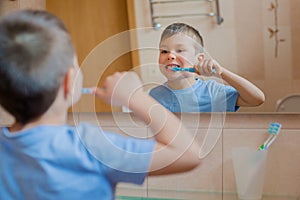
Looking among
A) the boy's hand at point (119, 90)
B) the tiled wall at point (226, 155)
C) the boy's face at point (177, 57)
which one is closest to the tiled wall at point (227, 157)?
the tiled wall at point (226, 155)

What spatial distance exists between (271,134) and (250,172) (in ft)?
0.39

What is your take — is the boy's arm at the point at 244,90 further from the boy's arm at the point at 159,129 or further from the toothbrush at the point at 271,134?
the boy's arm at the point at 159,129

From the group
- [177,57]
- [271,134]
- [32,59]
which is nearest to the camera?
[32,59]

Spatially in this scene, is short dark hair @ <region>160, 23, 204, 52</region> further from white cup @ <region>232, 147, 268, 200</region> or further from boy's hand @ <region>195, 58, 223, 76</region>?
white cup @ <region>232, 147, 268, 200</region>

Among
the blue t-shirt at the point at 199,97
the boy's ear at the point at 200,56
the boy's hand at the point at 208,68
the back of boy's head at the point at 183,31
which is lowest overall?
the blue t-shirt at the point at 199,97

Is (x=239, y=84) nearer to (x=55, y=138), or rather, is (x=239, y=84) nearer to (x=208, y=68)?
(x=208, y=68)

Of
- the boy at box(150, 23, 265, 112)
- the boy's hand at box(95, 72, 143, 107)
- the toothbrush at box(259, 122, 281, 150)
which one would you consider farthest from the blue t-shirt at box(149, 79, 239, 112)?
the boy's hand at box(95, 72, 143, 107)

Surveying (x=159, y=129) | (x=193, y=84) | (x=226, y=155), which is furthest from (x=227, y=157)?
(x=159, y=129)

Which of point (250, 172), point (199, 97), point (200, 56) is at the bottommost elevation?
point (250, 172)

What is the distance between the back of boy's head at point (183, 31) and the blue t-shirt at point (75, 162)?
2.12 feet

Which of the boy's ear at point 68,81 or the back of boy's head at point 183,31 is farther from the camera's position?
the back of boy's head at point 183,31

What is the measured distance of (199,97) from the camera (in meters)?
1.25

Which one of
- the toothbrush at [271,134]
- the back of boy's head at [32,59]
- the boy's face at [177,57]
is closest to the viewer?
the back of boy's head at [32,59]

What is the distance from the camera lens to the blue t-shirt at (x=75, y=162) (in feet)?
2.26
